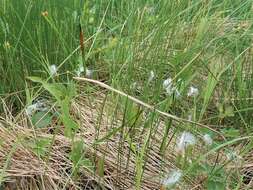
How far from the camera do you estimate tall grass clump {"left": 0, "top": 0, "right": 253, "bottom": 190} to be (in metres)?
1.34

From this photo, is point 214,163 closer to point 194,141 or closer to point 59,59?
point 194,141

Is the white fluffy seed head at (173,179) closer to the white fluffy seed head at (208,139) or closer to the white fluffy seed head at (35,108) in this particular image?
the white fluffy seed head at (208,139)

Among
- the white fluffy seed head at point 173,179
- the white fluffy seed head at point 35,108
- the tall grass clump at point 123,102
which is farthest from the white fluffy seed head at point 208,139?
the white fluffy seed head at point 35,108

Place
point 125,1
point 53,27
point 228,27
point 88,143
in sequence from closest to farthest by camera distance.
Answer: point 88,143 < point 53,27 < point 228,27 < point 125,1

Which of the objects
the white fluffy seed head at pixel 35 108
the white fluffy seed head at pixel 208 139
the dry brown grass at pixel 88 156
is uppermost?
the white fluffy seed head at pixel 208 139

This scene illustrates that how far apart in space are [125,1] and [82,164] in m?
1.18

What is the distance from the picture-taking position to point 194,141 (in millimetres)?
1344

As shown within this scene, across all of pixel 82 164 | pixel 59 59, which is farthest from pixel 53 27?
pixel 82 164

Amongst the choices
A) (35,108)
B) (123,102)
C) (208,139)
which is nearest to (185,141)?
(208,139)

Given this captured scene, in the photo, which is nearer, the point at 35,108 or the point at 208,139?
the point at 208,139

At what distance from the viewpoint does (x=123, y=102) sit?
1.49 m

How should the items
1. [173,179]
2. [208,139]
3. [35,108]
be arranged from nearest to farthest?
1. [173,179]
2. [208,139]
3. [35,108]

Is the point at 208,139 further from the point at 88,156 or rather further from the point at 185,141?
the point at 88,156

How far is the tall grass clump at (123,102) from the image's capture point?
1338 millimetres
